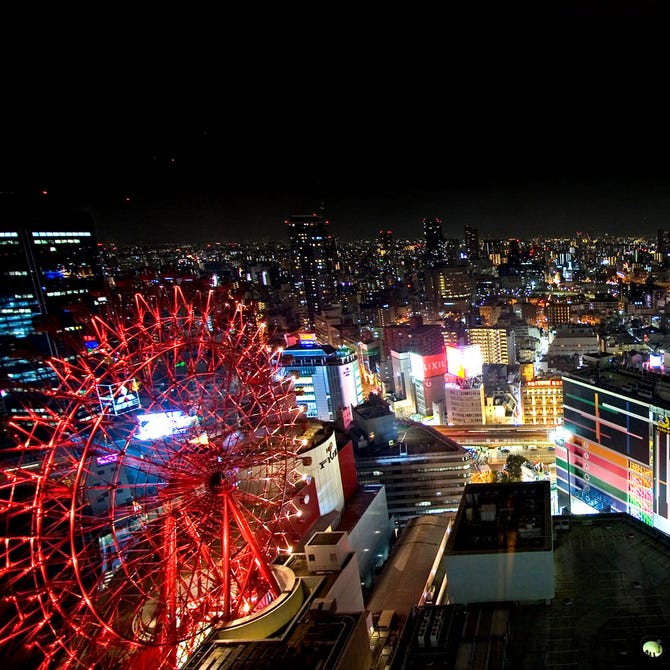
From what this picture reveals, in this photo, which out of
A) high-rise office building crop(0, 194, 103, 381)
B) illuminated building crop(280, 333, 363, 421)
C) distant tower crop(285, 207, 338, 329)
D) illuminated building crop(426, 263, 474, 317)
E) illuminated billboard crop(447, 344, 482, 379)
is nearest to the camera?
high-rise office building crop(0, 194, 103, 381)

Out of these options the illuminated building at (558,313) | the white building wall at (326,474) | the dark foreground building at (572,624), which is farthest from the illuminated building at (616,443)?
the illuminated building at (558,313)

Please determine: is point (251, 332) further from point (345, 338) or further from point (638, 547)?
point (345, 338)

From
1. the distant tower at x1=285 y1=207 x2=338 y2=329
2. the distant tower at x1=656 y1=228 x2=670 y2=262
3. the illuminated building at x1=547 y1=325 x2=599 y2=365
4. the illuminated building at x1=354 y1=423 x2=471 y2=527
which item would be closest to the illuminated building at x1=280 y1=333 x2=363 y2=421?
the illuminated building at x1=354 y1=423 x2=471 y2=527

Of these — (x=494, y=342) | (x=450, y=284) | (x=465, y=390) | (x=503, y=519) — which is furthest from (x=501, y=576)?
(x=450, y=284)

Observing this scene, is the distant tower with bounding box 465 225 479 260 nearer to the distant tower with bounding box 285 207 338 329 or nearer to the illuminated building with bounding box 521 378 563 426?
the distant tower with bounding box 285 207 338 329

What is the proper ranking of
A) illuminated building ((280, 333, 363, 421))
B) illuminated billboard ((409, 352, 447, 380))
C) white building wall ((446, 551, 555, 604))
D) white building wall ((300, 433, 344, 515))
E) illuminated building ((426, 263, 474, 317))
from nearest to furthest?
white building wall ((446, 551, 555, 604)) < white building wall ((300, 433, 344, 515)) < illuminated building ((280, 333, 363, 421)) < illuminated billboard ((409, 352, 447, 380)) < illuminated building ((426, 263, 474, 317))

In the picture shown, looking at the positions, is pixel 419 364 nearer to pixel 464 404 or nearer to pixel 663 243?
pixel 464 404

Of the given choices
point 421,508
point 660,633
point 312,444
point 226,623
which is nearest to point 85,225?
point 312,444

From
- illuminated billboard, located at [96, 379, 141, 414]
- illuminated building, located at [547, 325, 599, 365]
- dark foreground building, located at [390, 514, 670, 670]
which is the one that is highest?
illuminated billboard, located at [96, 379, 141, 414]
